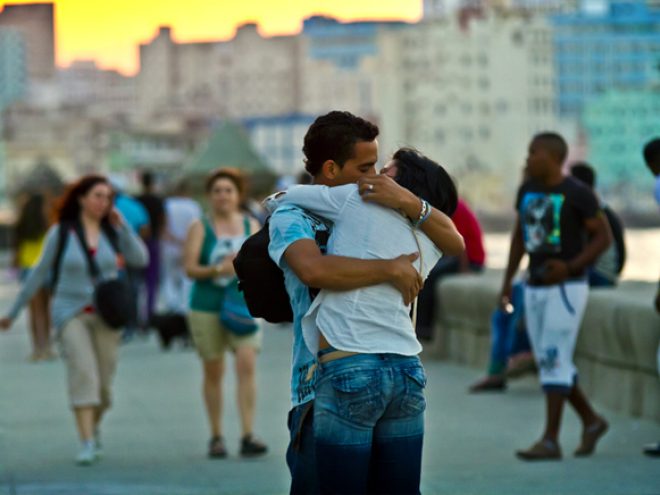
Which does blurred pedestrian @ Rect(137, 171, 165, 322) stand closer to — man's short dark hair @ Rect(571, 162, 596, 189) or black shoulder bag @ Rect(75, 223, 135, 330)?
man's short dark hair @ Rect(571, 162, 596, 189)

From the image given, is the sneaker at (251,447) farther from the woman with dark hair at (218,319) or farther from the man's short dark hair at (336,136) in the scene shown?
the man's short dark hair at (336,136)

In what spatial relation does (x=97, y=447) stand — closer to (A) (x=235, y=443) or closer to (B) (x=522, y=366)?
(A) (x=235, y=443)

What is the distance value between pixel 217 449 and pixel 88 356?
81 centimetres

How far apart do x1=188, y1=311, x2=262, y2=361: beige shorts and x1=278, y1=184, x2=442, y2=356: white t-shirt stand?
14.7 ft

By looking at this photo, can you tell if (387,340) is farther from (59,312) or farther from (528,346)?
(528,346)

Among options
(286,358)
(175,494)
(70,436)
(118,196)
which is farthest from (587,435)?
(118,196)

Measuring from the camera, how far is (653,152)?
27.5 ft

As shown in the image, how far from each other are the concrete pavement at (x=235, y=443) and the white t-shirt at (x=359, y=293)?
10.5 feet

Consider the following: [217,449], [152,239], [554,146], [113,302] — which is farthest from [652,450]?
[152,239]

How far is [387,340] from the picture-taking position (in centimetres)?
443

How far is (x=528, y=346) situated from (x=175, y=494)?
4.35 metres

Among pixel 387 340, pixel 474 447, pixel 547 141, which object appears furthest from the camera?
pixel 474 447

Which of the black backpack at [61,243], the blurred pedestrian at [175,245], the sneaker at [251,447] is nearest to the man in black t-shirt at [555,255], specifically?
the sneaker at [251,447]

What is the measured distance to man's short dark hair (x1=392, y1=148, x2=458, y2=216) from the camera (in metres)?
4.67
